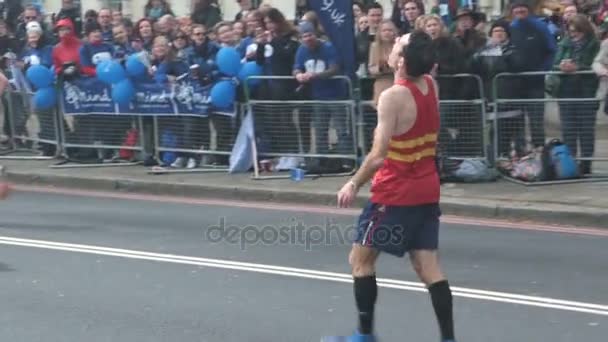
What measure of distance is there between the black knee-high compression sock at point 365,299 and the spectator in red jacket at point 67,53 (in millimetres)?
9696

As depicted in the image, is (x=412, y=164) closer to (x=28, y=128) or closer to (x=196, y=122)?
(x=196, y=122)

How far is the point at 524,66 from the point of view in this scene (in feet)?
43.7

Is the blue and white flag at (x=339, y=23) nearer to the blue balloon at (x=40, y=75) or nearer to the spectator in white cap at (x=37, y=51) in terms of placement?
the blue balloon at (x=40, y=75)

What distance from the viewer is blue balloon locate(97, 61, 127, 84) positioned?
15.1 meters

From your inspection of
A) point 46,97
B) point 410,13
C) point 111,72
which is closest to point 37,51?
point 46,97

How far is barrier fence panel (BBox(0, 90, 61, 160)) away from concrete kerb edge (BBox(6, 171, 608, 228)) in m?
1.21

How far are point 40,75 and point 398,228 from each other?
33.1ft

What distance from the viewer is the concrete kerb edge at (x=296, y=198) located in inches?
458

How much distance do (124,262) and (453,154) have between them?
15.6 feet

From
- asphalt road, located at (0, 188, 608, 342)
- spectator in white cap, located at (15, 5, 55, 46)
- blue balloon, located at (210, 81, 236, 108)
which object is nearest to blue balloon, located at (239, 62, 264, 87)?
blue balloon, located at (210, 81, 236, 108)

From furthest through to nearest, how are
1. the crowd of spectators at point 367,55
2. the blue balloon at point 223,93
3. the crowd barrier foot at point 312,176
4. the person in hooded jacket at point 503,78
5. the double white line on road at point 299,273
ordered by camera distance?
the blue balloon at point 223,93
the crowd barrier foot at point 312,176
the person in hooded jacket at point 503,78
the crowd of spectators at point 367,55
the double white line on road at point 299,273

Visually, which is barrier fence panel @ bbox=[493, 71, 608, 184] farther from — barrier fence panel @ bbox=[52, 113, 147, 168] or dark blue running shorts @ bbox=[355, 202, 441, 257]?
dark blue running shorts @ bbox=[355, 202, 441, 257]

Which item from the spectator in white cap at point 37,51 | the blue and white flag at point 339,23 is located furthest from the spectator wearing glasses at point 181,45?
the blue and white flag at point 339,23

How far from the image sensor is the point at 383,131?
21.6 ft
